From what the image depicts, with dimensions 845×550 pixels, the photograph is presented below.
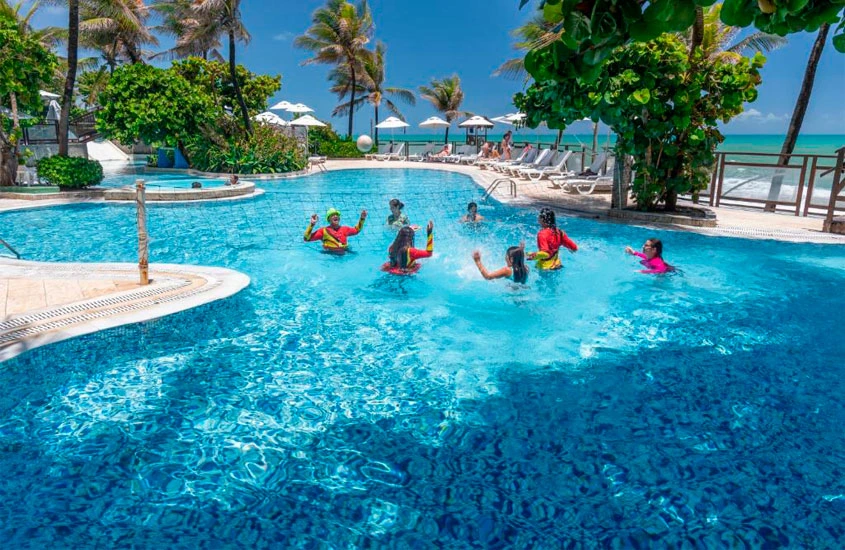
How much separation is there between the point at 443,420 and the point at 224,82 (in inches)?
1026

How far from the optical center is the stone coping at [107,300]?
6.14 meters

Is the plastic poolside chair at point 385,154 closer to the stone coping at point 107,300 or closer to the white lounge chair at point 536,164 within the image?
the white lounge chair at point 536,164

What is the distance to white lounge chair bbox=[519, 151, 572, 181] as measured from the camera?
2284 centimetres

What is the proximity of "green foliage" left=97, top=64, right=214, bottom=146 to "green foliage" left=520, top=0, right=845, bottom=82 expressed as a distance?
835 inches

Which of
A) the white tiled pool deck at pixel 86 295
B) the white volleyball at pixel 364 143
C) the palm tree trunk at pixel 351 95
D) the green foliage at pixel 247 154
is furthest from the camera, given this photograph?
the palm tree trunk at pixel 351 95

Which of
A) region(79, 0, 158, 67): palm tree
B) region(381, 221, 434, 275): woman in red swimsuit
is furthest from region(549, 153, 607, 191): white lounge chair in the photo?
region(79, 0, 158, 67): palm tree

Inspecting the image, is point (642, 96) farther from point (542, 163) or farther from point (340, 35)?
point (340, 35)

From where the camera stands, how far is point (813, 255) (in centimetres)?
1138

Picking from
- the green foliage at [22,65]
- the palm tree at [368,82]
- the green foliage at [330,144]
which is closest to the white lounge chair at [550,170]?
the green foliage at [330,144]

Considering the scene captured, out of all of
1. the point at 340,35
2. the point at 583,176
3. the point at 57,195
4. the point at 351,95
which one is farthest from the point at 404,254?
the point at 340,35

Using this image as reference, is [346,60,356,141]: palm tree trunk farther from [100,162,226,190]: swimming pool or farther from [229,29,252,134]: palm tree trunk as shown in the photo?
[100,162,226,190]: swimming pool

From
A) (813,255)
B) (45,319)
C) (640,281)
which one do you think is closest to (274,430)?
(45,319)

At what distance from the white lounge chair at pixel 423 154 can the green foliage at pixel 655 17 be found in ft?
118

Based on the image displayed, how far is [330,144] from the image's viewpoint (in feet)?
123
